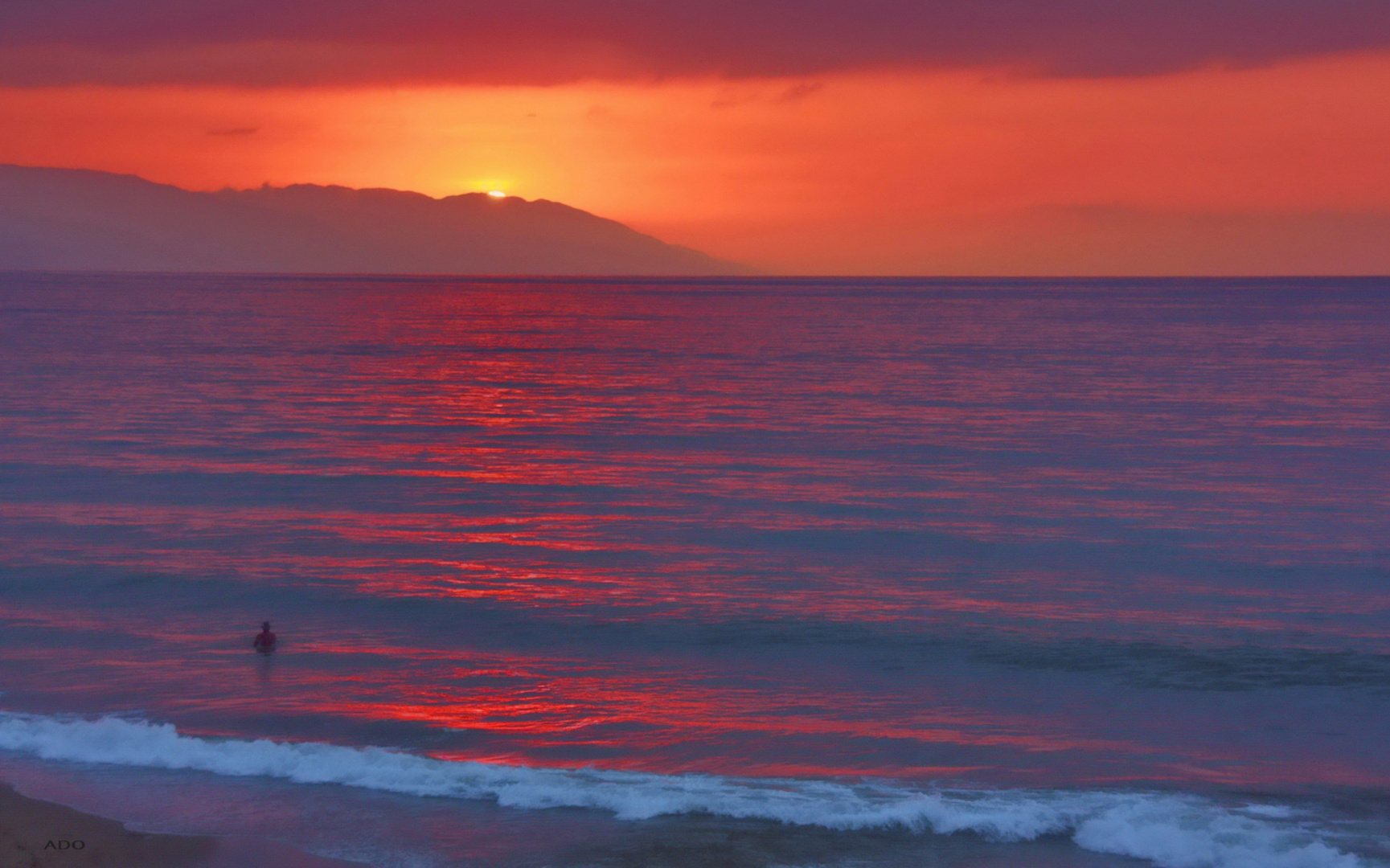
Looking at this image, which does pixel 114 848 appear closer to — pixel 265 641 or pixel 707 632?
pixel 265 641

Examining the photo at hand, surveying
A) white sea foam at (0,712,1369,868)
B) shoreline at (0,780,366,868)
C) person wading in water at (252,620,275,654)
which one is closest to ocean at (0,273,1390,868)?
white sea foam at (0,712,1369,868)

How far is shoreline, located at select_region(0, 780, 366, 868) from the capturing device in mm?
9391

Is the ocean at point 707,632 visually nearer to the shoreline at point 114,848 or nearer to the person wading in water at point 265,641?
the shoreline at point 114,848

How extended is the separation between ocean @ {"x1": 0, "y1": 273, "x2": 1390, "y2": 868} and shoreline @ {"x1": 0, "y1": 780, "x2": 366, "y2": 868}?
0.82 ft

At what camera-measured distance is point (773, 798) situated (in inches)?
420

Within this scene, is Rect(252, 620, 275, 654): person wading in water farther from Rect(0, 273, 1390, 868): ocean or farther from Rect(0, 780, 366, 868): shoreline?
Rect(0, 780, 366, 868): shoreline

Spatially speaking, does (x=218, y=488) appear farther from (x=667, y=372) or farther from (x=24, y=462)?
(x=667, y=372)

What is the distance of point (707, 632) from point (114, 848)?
7932mm

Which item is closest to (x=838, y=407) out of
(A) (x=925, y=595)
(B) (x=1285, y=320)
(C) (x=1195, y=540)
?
(C) (x=1195, y=540)

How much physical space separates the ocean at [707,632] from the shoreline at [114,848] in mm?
250

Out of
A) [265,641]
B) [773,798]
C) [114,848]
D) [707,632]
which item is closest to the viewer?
[114,848]

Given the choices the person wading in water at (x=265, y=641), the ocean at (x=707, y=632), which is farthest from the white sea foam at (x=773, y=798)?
the person wading in water at (x=265, y=641)

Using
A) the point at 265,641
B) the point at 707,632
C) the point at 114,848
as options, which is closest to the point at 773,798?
the point at 707,632

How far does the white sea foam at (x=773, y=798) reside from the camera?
10000mm
